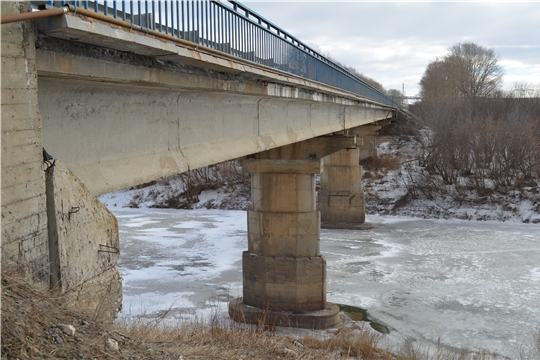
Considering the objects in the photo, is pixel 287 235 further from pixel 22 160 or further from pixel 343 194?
pixel 343 194

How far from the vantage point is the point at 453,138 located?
3750 centimetres

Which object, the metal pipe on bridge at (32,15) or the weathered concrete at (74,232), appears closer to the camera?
the metal pipe on bridge at (32,15)

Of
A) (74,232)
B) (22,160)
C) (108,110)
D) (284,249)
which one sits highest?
(108,110)

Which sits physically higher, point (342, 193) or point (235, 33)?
point (235, 33)

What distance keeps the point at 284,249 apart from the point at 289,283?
0.90m

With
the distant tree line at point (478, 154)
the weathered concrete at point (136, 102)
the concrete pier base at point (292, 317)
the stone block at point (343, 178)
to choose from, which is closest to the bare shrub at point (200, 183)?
the stone block at point (343, 178)

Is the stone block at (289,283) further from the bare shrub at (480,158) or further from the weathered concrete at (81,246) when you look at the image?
the bare shrub at (480,158)

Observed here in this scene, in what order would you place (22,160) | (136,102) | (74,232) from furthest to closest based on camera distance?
(136,102) < (74,232) < (22,160)

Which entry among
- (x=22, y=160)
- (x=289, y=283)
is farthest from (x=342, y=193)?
(x=22, y=160)

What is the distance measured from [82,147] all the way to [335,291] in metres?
13.0

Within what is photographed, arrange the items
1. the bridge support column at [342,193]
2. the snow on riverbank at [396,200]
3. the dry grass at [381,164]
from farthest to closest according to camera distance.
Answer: the dry grass at [381,164], the snow on riverbank at [396,200], the bridge support column at [342,193]

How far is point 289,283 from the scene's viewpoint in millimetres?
13984

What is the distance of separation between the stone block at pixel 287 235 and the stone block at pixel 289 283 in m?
0.22

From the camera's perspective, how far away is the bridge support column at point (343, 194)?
1156 inches
